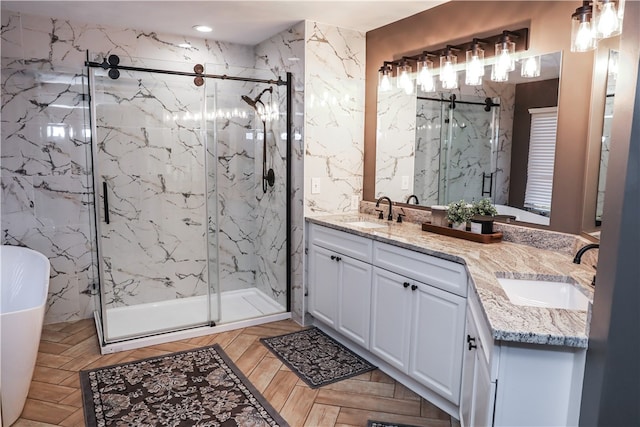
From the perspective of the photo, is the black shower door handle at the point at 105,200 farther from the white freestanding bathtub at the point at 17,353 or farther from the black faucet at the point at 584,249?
the black faucet at the point at 584,249

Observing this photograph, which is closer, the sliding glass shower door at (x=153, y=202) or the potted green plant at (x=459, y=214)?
the potted green plant at (x=459, y=214)

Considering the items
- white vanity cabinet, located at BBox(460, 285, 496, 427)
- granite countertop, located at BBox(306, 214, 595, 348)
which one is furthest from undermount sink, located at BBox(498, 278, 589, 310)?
white vanity cabinet, located at BBox(460, 285, 496, 427)

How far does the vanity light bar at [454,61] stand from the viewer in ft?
8.49

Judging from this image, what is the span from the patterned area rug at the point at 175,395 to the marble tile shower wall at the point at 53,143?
1168mm

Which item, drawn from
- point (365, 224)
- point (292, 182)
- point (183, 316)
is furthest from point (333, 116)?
point (183, 316)

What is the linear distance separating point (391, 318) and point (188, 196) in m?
2.28

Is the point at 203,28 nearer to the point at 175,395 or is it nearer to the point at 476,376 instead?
the point at 175,395

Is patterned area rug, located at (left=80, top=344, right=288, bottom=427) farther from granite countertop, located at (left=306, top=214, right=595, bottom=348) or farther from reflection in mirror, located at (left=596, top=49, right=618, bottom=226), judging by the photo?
reflection in mirror, located at (left=596, top=49, right=618, bottom=226)

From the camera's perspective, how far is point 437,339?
239 centimetres

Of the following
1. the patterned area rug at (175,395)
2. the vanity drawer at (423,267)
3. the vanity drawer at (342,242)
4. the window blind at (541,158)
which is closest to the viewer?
the vanity drawer at (423,267)

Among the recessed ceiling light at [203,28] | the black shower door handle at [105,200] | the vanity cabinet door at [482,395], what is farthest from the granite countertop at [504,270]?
the recessed ceiling light at [203,28]

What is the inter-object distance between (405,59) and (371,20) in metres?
0.42

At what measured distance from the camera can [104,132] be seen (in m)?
3.68

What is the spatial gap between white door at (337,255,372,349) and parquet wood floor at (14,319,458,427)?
0.99 ft
